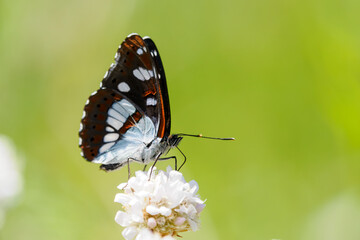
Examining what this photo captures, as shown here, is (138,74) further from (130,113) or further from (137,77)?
(130,113)

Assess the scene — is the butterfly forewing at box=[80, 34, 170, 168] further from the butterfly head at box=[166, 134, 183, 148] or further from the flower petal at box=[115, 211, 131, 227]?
the flower petal at box=[115, 211, 131, 227]

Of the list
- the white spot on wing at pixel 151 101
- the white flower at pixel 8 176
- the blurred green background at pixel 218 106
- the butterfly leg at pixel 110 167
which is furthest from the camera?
the blurred green background at pixel 218 106

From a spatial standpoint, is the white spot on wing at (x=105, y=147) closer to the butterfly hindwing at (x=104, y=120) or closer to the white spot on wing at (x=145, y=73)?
the butterfly hindwing at (x=104, y=120)

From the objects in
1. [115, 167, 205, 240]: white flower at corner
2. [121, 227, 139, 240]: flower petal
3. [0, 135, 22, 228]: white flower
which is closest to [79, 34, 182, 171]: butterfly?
[115, 167, 205, 240]: white flower at corner

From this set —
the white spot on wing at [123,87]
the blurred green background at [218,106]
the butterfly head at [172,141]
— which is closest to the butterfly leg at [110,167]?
the butterfly head at [172,141]

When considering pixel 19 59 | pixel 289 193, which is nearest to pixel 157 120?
pixel 289 193

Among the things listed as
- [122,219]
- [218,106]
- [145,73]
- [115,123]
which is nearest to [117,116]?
[115,123]
